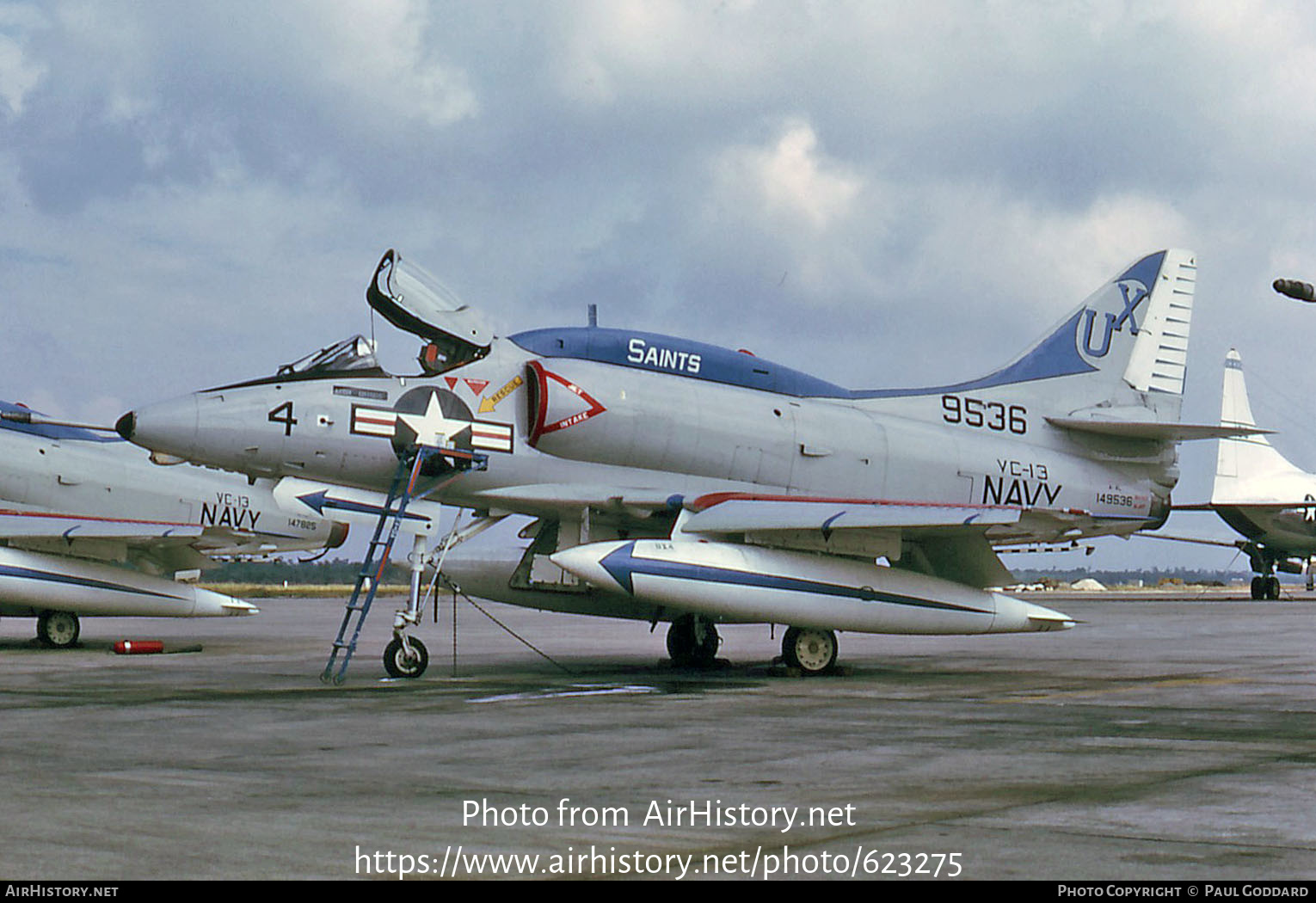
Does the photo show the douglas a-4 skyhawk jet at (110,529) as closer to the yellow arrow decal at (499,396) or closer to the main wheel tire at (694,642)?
the yellow arrow decal at (499,396)

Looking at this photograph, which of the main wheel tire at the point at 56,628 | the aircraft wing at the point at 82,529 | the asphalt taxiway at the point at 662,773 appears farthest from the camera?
the main wheel tire at the point at 56,628

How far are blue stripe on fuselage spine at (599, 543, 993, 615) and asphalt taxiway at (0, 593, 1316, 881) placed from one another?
2.94ft

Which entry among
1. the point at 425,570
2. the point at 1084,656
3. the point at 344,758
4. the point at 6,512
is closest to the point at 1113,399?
the point at 1084,656

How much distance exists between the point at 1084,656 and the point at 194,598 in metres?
13.6

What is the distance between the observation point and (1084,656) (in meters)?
19.2

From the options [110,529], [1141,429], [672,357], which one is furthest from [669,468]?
[110,529]

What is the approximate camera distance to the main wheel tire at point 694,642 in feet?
55.4

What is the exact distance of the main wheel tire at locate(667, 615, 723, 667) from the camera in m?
16.9

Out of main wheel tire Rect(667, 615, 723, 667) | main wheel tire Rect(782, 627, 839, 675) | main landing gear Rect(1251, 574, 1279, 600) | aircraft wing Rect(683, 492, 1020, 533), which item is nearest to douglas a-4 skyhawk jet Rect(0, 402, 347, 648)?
main wheel tire Rect(667, 615, 723, 667)

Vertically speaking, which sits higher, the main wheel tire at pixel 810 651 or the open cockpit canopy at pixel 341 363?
the open cockpit canopy at pixel 341 363

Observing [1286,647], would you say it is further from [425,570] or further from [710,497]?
[425,570]

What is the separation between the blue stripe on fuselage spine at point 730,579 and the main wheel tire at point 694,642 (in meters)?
2.90

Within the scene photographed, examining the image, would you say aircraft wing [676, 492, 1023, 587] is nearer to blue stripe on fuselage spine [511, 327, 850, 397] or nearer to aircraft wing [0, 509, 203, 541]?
blue stripe on fuselage spine [511, 327, 850, 397]

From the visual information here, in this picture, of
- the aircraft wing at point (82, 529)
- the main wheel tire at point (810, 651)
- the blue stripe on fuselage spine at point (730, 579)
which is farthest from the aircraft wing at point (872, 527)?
the aircraft wing at point (82, 529)
